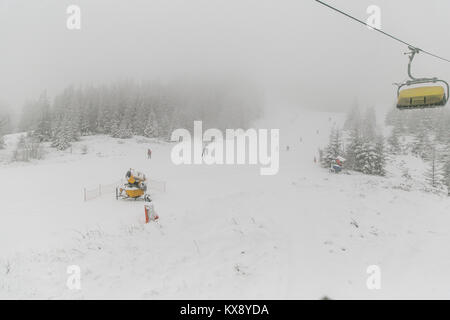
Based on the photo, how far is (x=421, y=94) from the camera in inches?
270

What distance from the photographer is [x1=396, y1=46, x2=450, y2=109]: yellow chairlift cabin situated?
655cm

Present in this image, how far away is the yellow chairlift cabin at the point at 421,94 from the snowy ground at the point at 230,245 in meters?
4.69

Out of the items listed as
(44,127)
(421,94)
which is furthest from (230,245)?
(44,127)

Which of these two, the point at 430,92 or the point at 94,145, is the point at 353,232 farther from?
the point at 94,145

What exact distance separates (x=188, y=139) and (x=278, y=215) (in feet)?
196

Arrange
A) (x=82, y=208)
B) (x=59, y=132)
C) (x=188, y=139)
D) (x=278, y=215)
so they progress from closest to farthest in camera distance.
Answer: (x=278, y=215) → (x=82, y=208) → (x=59, y=132) → (x=188, y=139)

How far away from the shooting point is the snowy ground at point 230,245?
530cm

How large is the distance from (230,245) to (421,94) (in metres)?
7.97

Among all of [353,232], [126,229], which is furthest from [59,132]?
[353,232]

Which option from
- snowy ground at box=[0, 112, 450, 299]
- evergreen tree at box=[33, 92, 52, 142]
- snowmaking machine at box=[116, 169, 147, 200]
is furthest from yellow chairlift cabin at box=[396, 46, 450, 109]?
evergreen tree at box=[33, 92, 52, 142]

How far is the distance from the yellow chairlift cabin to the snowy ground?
4688mm

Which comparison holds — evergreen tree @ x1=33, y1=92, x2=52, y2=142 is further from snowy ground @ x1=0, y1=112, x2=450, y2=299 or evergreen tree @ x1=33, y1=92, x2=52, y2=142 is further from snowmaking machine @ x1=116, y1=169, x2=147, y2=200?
snowmaking machine @ x1=116, y1=169, x2=147, y2=200

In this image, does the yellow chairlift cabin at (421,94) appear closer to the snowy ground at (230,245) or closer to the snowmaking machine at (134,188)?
the snowy ground at (230,245)

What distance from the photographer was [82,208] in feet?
39.1
